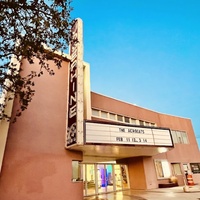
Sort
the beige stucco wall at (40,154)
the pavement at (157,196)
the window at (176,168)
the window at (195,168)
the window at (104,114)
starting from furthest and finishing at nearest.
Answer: the window at (195,168)
the window at (176,168)
the window at (104,114)
the pavement at (157,196)
the beige stucco wall at (40,154)

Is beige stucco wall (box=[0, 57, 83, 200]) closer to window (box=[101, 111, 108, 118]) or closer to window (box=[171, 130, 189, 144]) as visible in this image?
window (box=[101, 111, 108, 118])

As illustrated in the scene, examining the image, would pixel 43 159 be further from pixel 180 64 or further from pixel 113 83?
pixel 180 64

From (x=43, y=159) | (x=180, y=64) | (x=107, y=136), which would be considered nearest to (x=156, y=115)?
(x=107, y=136)

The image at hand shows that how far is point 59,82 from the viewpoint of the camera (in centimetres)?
984

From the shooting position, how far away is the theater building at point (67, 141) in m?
7.15

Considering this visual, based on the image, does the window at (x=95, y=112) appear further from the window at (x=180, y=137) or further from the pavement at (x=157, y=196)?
the window at (x=180, y=137)

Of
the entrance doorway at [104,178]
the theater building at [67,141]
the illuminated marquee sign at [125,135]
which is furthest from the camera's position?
the entrance doorway at [104,178]

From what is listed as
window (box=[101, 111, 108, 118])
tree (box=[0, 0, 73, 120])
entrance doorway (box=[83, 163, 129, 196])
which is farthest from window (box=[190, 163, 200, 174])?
tree (box=[0, 0, 73, 120])

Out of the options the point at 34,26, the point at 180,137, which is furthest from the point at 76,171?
the point at 180,137

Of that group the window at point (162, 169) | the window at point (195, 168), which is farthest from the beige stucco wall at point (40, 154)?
the window at point (195, 168)

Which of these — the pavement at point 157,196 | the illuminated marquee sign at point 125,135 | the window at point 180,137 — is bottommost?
the pavement at point 157,196

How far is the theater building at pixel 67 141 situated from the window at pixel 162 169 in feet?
2.48

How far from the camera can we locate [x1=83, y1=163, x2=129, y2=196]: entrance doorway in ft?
37.8

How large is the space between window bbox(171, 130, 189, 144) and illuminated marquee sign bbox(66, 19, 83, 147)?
37.9ft
